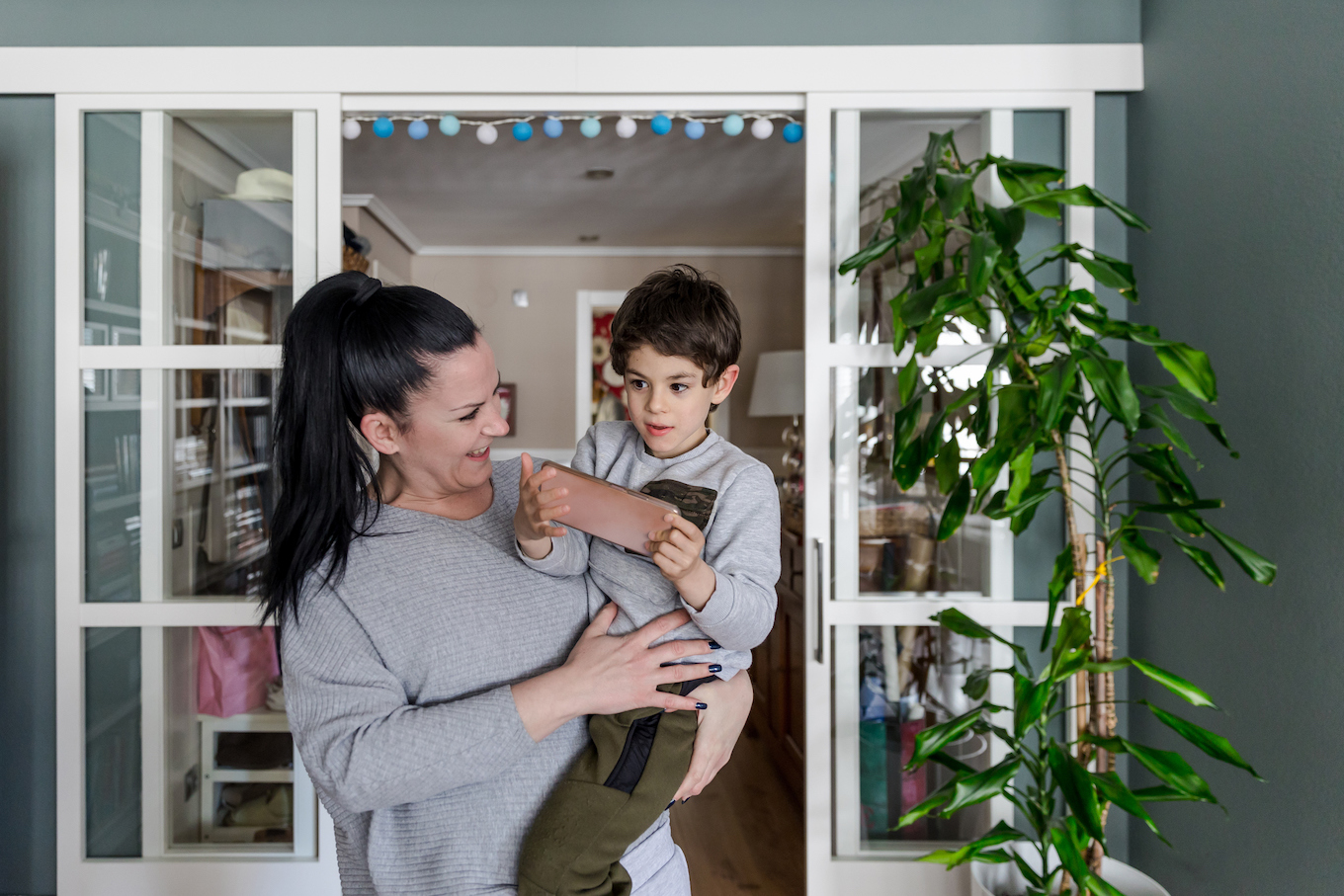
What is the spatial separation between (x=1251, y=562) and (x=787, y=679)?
81.5 inches

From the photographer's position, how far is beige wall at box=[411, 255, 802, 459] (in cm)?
561

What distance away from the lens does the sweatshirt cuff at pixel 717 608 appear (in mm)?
919

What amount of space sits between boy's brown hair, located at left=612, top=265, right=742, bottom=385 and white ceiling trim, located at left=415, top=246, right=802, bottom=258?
4.63 m

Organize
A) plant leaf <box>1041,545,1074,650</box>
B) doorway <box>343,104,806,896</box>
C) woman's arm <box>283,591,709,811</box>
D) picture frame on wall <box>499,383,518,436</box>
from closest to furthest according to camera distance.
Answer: woman's arm <box>283,591,709,811</box>, plant leaf <box>1041,545,1074,650</box>, doorway <box>343,104,806,896</box>, picture frame on wall <box>499,383,518,436</box>

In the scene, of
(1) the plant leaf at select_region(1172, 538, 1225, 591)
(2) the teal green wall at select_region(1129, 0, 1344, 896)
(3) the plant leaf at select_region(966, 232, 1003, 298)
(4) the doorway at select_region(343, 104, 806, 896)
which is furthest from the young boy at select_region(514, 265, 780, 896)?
(2) the teal green wall at select_region(1129, 0, 1344, 896)

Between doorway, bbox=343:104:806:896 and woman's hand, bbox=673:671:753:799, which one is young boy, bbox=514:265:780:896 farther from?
doorway, bbox=343:104:806:896

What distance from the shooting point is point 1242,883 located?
4.97 ft

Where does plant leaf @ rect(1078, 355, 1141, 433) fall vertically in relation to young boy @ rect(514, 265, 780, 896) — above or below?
above

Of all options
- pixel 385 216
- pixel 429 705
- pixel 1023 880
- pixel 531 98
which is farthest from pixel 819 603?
pixel 385 216

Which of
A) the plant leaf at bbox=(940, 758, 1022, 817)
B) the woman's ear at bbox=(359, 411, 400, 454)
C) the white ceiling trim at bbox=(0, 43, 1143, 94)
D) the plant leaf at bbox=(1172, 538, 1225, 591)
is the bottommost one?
the plant leaf at bbox=(940, 758, 1022, 817)

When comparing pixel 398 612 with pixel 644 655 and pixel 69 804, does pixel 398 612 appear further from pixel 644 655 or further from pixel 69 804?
pixel 69 804

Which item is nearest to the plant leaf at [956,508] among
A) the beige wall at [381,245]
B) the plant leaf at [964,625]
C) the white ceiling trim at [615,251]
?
the plant leaf at [964,625]

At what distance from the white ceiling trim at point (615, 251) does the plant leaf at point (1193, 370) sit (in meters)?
4.47

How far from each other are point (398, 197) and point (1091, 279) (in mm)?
3633
